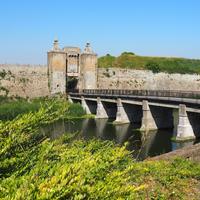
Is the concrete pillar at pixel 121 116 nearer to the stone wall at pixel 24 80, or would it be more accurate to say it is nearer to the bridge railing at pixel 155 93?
the bridge railing at pixel 155 93

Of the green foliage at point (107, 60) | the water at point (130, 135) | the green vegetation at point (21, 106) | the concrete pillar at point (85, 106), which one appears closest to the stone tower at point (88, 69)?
the concrete pillar at point (85, 106)

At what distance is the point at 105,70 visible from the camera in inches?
2955

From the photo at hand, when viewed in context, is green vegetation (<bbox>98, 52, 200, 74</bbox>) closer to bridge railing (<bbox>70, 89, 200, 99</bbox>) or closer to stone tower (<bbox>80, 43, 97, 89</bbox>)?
stone tower (<bbox>80, 43, 97, 89</bbox>)

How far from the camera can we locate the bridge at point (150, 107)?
37.6 metres

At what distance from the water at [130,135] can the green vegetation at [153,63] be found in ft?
107

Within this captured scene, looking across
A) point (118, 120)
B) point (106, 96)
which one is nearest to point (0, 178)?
point (118, 120)

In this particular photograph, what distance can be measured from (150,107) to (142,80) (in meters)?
32.3

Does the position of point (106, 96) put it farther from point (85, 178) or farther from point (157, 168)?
point (85, 178)

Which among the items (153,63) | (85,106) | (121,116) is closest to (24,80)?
(85,106)

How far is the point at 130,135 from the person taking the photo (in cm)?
4181

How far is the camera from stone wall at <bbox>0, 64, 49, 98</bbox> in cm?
6615

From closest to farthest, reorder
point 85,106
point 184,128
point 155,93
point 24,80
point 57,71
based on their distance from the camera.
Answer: point 184,128, point 155,93, point 85,106, point 24,80, point 57,71

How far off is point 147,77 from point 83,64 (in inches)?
632

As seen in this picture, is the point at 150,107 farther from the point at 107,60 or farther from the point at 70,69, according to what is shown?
the point at 107,60
